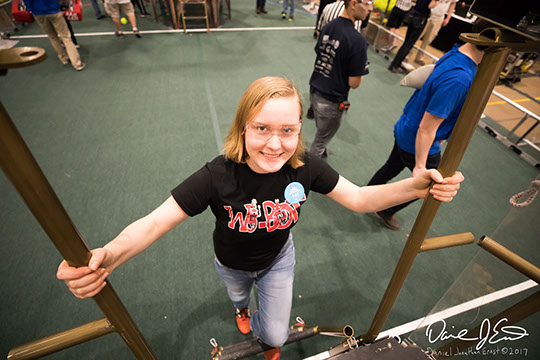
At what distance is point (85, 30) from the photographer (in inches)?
258

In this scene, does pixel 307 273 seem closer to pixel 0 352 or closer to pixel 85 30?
pixel 0 352

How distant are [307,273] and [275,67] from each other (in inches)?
179

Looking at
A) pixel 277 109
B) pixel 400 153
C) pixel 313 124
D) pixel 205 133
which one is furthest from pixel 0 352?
pixel 313 124

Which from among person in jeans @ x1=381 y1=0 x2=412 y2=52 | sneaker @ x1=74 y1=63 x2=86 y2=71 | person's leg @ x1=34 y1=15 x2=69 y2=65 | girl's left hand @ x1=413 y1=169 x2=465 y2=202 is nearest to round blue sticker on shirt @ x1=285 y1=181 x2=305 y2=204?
girl's left hand @ x1=413 y1=169 x2=465 y2=202

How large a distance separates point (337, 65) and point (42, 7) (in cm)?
488

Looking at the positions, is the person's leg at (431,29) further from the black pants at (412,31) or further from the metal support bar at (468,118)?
the metal support bar at (468,118)

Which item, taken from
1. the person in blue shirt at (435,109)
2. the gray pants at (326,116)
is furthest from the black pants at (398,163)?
the gray pants at (326,116)

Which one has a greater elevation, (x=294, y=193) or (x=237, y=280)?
(x=294, y=193)

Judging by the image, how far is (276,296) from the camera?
154 cm

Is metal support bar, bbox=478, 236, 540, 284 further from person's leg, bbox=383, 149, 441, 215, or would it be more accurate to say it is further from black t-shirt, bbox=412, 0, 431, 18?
black t-shirt, bbox=412, 0, 431, 18

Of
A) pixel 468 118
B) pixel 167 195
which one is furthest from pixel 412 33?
pixel 468 118

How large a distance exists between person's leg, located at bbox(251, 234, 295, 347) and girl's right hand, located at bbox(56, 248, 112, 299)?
942 mm

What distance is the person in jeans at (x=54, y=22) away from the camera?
163 inches

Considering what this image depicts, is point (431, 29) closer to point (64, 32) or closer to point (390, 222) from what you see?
point (390, 222)
